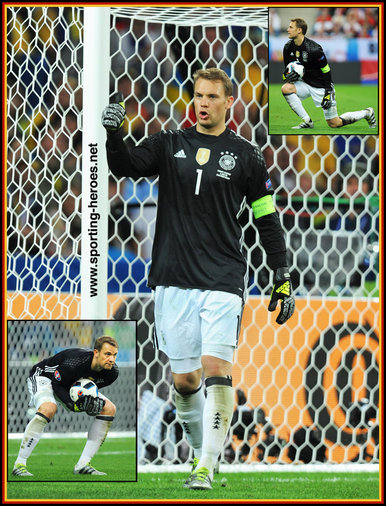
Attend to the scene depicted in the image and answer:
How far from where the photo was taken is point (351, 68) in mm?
5438

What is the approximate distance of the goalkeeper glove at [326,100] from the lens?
5328 millimetres

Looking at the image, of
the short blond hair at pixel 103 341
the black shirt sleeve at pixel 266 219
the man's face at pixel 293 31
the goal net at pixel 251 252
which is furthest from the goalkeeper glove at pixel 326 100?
the short blond hair at pixel 103 341

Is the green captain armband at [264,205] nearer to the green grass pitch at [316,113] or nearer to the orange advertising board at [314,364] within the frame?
the green grass pitch at [316,113]

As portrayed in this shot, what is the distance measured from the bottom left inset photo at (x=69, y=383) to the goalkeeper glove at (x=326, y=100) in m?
1.71

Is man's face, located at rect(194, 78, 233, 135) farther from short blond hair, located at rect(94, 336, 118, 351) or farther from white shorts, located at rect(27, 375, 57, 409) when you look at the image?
white shorts, located at rect(27, 375, 57, 409)

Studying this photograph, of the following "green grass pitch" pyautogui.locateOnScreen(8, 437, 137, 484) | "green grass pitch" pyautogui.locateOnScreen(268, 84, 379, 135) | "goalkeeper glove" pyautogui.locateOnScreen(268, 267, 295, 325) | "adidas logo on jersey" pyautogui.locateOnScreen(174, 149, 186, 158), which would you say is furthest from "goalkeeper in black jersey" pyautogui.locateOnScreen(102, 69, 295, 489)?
"green grass pitch" pyautogui.locateOnScreen(268, 84, 379, 135)

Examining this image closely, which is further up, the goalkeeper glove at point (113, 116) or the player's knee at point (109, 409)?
the goalkeeper glove at point (113, 116)

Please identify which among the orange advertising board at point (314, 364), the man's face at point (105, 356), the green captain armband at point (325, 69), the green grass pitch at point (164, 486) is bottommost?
the green grass pitch at point (164, 486)

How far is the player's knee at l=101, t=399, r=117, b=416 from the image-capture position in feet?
14.5

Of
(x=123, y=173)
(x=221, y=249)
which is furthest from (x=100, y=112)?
(x=221, y=249)

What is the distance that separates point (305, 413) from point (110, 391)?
6.22 feet

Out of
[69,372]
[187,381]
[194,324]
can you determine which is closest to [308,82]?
[194,324]

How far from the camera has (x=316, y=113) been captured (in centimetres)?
536

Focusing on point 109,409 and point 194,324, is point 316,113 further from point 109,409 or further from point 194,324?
point 109,409
